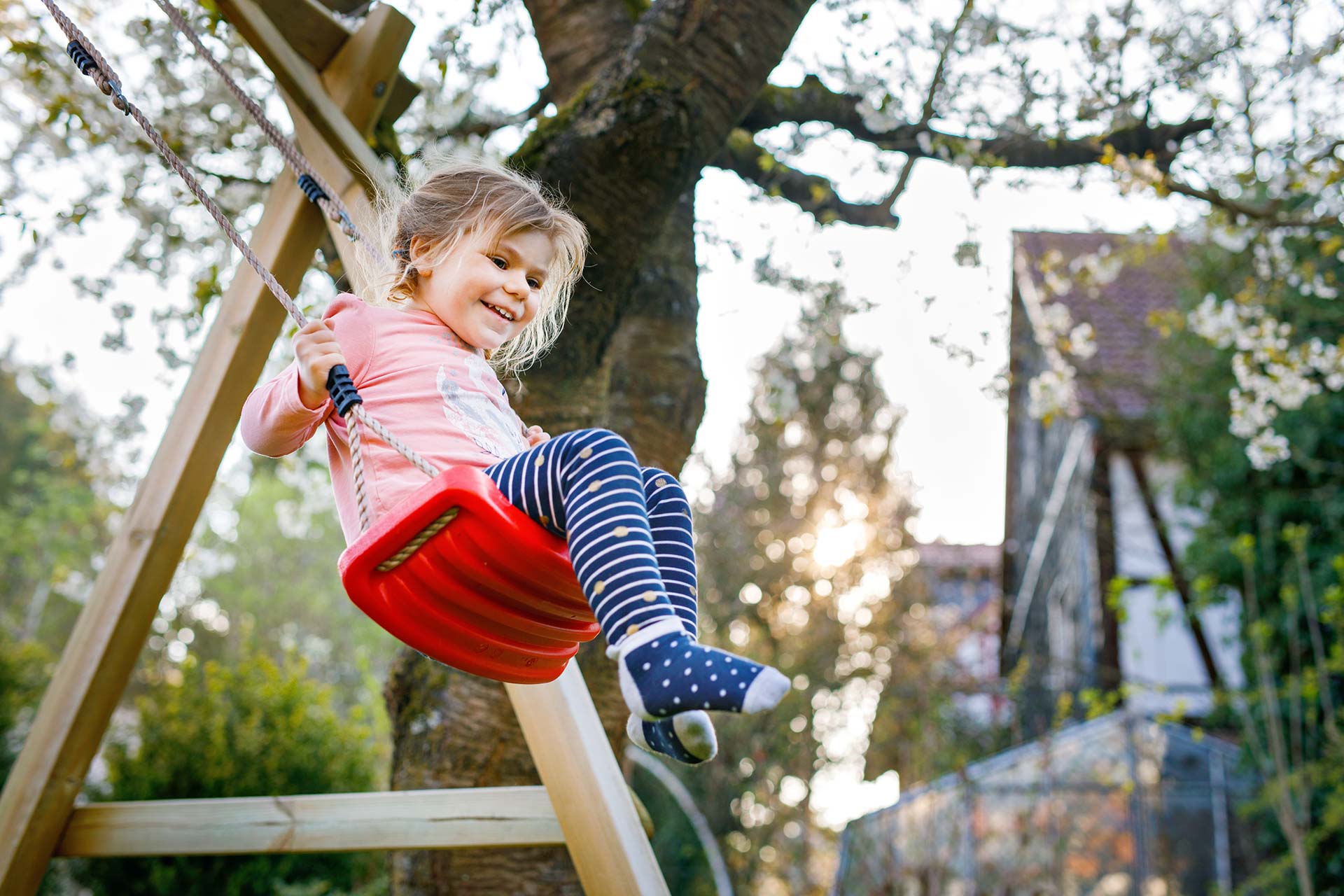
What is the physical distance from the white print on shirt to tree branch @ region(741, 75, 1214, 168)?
2.13 meters

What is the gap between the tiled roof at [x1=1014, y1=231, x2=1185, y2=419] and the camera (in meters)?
A: 8.78

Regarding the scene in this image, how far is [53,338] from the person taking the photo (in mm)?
5801

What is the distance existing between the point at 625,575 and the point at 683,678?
0.57ft

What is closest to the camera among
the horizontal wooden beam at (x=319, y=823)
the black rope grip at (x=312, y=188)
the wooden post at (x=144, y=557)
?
the black rope grip at (x=312, y=188)

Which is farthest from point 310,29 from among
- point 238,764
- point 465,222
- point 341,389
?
point 238,764

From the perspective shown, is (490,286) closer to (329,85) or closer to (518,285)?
(518,285)

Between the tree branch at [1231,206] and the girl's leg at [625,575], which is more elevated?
the tree branch at [1231,206]

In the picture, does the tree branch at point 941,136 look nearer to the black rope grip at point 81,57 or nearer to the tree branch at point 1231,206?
the tree branch at point 1231,206

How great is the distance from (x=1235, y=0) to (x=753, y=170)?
2332 mm

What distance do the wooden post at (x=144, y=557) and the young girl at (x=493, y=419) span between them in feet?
2.43

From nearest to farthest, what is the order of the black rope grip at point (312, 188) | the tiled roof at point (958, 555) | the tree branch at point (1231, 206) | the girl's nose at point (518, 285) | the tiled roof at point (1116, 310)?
1. the girl's nose at point (518, 285)
2. the black rope grip at point (312, 188)
3. the tree branch at point (1231, 206)
4. the tiled roof at point (1116, 310)
5. the tiled roof at point (958, 555)

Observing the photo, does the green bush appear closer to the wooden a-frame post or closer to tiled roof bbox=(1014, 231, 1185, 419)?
the wooden a-frame post

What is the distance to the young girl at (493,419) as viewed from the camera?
1.42m

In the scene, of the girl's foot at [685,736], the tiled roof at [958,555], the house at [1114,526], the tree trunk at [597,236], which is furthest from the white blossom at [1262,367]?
the tiled roof at [958,555]
